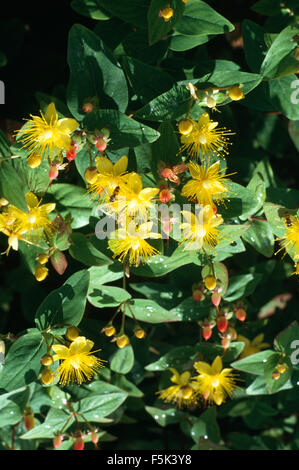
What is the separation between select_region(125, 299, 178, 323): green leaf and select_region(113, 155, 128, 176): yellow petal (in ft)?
1.55

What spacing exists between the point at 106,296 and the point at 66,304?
0.49 ft

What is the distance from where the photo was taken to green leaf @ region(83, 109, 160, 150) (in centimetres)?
126

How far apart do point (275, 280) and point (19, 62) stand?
137 centimetres

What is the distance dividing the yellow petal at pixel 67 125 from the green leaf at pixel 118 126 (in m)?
0.06

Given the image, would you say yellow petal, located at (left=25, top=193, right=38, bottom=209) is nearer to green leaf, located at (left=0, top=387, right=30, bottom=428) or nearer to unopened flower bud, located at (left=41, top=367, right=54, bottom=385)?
unopened flower bud, located at (left=41, top=367, right=54, bottom=385)

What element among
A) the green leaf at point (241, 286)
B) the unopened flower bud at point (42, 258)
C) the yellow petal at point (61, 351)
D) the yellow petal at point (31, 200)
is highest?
the yellow petal at point (31, 200)

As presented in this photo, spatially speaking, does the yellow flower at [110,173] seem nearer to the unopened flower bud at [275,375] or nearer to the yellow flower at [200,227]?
the yellow flower at [200,227]

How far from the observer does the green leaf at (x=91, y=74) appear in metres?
1.33

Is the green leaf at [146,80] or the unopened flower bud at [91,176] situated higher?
the green leaf at [146,80]

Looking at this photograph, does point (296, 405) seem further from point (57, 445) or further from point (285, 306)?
point (57, 445)

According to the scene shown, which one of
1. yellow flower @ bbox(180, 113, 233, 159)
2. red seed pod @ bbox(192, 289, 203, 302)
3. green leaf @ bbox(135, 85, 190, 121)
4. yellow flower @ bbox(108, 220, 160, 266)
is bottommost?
red seed pod @ bbox(192, 289, 203, 302)

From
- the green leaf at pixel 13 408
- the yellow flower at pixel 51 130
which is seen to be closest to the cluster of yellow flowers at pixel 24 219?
the yellow flower at pixel 51 130

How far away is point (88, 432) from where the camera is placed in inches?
64.8

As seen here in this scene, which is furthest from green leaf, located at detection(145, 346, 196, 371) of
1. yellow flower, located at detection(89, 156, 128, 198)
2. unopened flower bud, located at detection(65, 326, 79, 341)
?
yellow flower, located at detection(89, 156, 128, 198)
